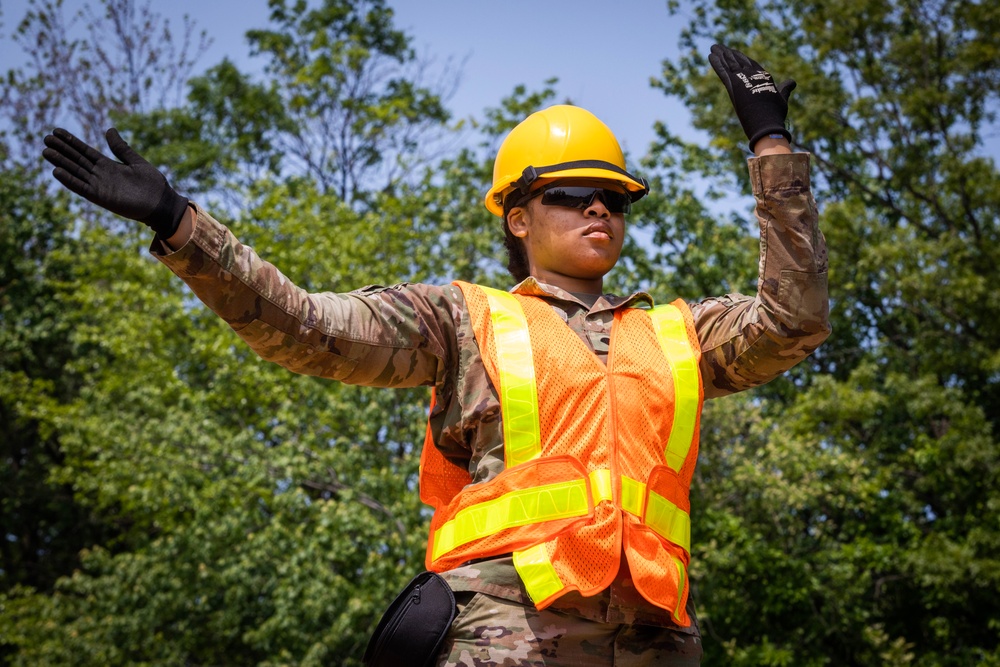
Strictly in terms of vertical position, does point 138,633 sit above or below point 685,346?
below

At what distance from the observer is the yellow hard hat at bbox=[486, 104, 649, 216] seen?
10.4 feet

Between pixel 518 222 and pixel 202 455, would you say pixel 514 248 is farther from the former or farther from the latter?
pixel 202 455

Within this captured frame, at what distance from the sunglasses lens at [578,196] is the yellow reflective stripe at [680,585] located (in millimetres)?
1023

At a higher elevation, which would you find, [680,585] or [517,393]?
[517,393]

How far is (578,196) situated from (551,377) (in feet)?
2.13

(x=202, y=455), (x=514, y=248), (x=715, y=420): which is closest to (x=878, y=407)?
(x=715, y=420)

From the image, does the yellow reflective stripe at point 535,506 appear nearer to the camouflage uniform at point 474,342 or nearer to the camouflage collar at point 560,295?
the camouflage uniform at point 474,342

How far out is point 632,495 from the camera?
2680mm

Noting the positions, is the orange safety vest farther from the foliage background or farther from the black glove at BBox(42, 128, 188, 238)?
the foliage background

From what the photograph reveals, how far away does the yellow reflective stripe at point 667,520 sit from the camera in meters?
2.71

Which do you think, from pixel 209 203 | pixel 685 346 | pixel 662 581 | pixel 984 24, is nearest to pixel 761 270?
pixel 685 346

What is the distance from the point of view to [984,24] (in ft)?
47.4

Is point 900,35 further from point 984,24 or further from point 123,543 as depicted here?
point 123,543

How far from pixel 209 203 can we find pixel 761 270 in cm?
1694
